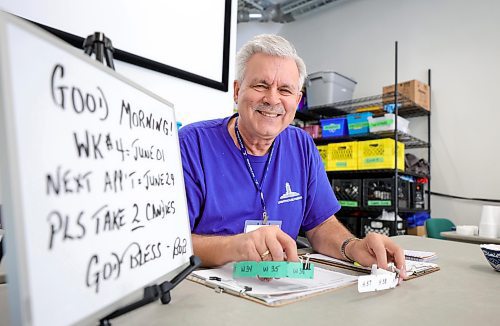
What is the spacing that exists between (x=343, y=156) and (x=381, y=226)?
744 millimetres

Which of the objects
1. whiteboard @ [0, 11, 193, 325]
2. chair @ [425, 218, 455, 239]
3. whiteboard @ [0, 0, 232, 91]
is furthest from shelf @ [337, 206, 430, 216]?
whiteboard @ [0, 11, 193, 325]

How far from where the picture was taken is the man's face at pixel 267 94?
1.10m

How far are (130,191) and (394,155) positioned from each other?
10.1ft

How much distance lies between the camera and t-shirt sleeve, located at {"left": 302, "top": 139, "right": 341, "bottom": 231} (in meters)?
1.25

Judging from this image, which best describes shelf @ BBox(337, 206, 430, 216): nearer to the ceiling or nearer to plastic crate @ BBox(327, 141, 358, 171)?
plastic crate @ BBox(327, 141, 358, 171)

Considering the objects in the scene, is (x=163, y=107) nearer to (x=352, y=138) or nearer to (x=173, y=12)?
(x=173, y=12)

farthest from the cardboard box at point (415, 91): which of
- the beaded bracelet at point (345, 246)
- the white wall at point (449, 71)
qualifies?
the beaded bracelet at point (345, 246)

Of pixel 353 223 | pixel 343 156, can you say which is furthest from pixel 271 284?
pixel 353 223

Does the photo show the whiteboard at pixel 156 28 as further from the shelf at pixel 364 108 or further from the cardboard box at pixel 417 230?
the cardboard box at pixel 417 230

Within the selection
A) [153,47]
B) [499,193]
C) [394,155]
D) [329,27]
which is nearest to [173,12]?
[153,47]

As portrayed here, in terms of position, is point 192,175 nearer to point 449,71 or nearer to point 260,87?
point 260,87

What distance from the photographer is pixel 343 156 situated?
141 inches

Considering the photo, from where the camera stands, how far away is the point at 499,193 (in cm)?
323

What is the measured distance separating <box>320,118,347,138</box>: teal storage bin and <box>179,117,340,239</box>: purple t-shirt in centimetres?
245
